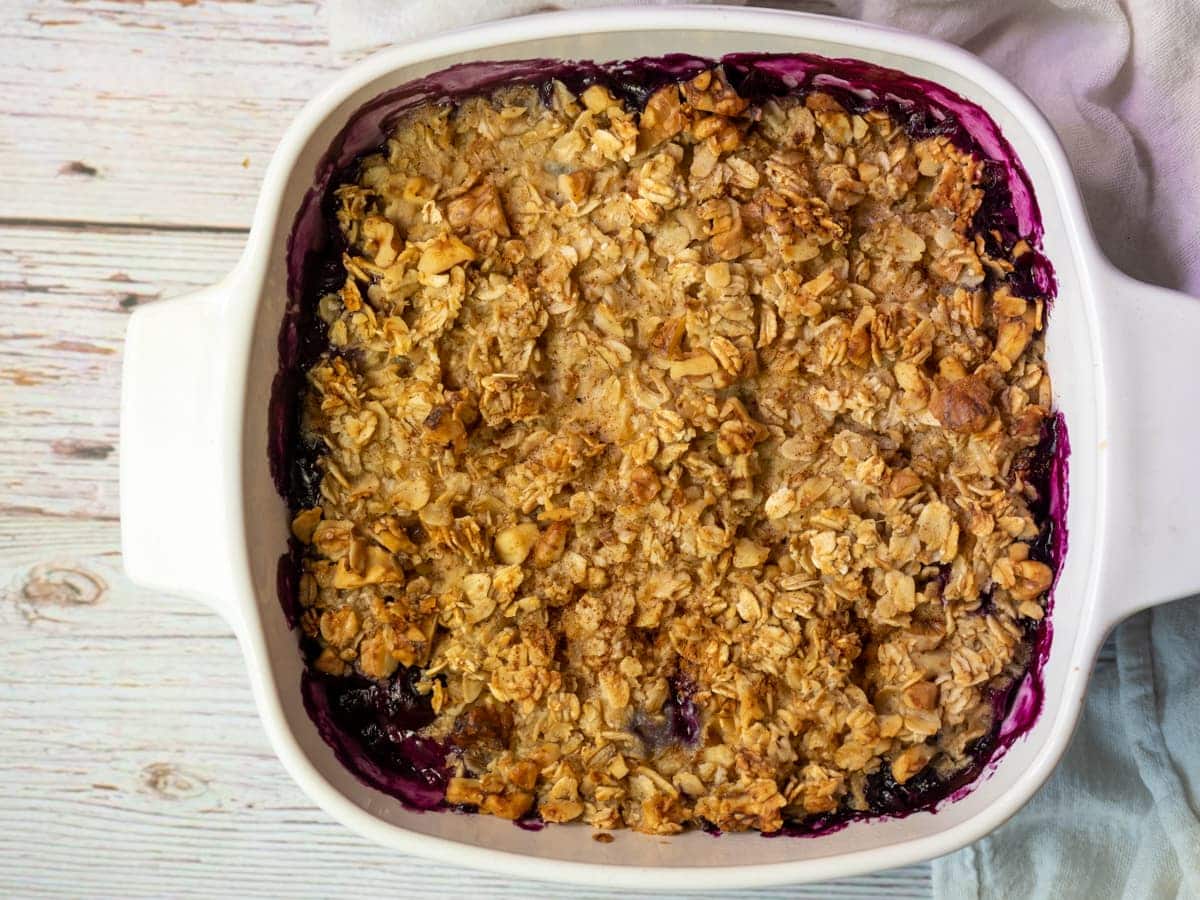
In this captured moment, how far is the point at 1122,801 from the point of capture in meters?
1.36

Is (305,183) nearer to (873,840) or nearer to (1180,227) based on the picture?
(873,840)

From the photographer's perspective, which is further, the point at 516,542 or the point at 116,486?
the point at 116,486

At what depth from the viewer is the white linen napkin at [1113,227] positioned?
1178 mm

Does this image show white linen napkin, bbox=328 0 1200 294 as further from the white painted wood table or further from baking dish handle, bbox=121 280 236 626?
baking dish handle, bbox=121 280 236 626

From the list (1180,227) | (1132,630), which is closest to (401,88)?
(1180,227)

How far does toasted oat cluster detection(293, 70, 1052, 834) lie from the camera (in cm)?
105

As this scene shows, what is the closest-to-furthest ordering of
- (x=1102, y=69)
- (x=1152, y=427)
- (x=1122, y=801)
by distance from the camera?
(x=1152, y=427) → (x=1102, y=69) → (x=1122, y=801)

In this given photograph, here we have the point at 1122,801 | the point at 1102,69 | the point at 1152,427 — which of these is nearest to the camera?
the point at 1152,427

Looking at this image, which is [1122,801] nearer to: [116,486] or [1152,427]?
[1152,427]

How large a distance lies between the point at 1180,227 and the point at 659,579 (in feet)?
2.48

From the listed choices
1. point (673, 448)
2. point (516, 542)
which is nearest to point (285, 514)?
point (516, 542)

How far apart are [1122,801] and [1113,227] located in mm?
740

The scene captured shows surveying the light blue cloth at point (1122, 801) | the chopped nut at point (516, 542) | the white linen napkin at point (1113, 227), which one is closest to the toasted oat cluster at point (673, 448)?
the chopped nut at point (516, 542)

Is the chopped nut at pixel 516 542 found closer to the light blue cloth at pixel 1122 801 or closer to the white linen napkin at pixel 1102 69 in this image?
the white linen napkin at pixel 1102 69
